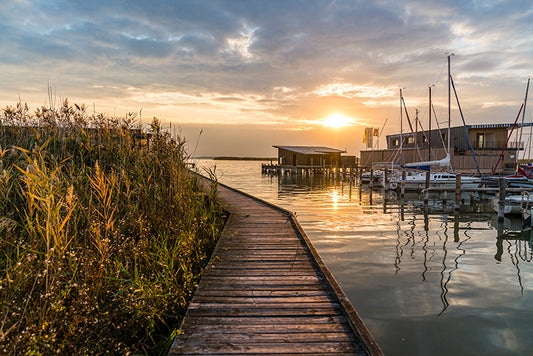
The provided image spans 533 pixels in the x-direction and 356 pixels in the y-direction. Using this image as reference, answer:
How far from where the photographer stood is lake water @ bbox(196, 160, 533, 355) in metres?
5.07

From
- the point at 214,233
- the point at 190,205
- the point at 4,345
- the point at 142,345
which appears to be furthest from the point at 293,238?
the point at 4,345

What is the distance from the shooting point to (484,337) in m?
5.09

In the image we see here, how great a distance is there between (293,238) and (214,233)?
179 centimetres

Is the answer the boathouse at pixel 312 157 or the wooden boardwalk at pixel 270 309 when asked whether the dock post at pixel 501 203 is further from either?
the boathouse at pixel 312 157

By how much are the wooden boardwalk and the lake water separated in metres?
1.49

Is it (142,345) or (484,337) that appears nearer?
(142,345)

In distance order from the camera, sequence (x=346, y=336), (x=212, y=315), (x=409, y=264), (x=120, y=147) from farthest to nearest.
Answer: (x=409, y=264)
(x=120, y=147)
(x=212, y=315)
(x=346, y=336)

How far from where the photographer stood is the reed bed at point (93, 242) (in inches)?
127

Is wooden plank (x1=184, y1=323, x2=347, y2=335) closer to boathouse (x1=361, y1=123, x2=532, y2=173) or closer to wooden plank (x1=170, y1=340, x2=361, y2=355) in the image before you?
wooden plank (x1=170, y1=340, x2=361, y2=355)

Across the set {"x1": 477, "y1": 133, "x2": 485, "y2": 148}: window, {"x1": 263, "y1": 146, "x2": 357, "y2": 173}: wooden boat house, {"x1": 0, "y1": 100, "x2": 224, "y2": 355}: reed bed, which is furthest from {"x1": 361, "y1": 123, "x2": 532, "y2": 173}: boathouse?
{"x1": 0, "y1": 100, "x2": 224, "y2": 355}: reed bed

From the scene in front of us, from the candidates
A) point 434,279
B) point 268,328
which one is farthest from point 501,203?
point 268,328

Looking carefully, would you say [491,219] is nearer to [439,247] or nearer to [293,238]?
[439,247]

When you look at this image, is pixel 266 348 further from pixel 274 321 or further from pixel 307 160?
pixel 307 160

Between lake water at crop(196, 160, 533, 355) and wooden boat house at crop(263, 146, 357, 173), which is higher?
wooden boat house at crop(263, 146, 357, 173)
